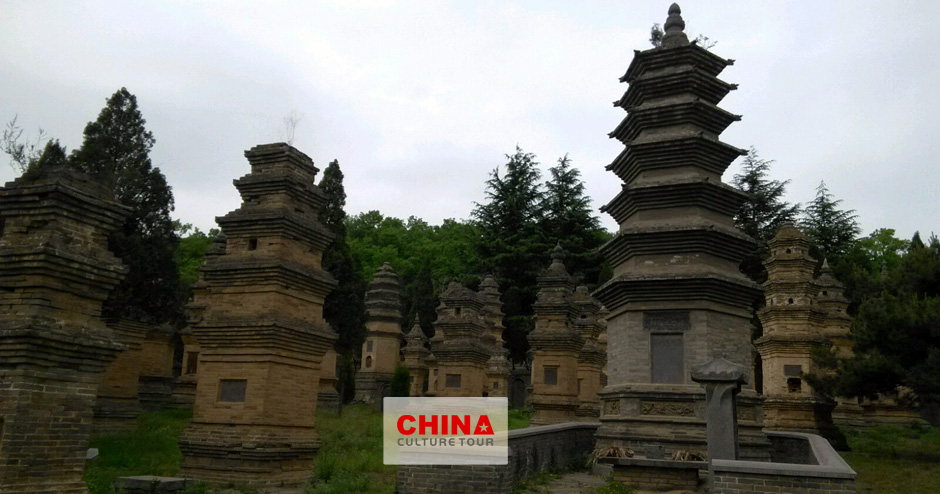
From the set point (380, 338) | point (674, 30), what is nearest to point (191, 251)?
point (380, 338)

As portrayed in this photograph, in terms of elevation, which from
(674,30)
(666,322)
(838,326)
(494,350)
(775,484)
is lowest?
(775,484)

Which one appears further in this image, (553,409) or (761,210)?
(761,210)

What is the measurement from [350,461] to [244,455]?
9.68 ft

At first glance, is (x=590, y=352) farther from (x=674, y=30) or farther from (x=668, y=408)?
(x=674, y=30)

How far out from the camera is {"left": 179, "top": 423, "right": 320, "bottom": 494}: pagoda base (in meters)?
14.2

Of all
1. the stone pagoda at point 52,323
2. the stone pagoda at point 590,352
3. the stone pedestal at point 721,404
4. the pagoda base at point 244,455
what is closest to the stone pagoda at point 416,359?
the stone pagoda at point 590,352

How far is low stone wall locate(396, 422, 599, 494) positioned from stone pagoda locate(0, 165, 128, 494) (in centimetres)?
498

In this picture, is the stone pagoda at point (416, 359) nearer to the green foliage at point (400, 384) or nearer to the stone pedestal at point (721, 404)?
the green foliage at point (400, 384)

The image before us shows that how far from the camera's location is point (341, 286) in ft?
100

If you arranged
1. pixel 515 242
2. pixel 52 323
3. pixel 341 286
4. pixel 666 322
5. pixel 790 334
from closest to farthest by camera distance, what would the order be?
pixel 52 323
pixel 666 322
pixel 790 334
pixel 341 286
pixel 515 242

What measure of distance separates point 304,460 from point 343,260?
637 inches

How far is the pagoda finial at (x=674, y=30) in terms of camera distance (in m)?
17.7

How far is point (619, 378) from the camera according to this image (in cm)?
1597

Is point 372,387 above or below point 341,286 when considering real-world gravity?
below
